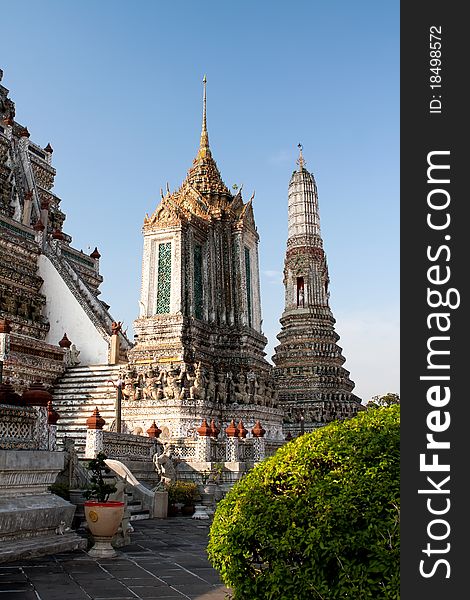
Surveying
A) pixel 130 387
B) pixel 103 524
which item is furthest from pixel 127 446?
pixel 103 524

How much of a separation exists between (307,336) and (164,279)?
1473 cm

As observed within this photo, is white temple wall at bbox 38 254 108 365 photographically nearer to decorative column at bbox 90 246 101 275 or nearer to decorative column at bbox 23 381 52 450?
decorative column at bbox 90 246 101 275

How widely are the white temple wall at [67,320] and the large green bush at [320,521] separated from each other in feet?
75.9

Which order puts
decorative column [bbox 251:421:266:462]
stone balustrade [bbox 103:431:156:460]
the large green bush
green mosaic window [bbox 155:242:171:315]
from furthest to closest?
green mosaic window [bbox 155:242:171:315]
decorative column [bbox 251:421:266:462]
stone balustrade [bbox 103:431:156:460]
the large green bush

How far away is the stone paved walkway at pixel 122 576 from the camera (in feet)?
22.7

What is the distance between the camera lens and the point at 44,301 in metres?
29.3

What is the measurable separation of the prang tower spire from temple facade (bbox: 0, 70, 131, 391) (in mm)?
12955

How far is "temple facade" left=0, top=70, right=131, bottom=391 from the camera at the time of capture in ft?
81.9

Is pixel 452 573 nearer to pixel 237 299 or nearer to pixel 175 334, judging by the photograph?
pixel 175 334

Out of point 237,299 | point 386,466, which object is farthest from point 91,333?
point 386,466

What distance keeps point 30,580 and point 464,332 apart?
611 cm

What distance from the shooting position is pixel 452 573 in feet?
10.7

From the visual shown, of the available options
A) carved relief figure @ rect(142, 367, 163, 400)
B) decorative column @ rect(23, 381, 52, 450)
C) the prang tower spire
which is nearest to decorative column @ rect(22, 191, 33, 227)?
carved relief figure @ rect(142, 367, 163, 400)

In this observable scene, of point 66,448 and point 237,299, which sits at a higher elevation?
point 237,299
